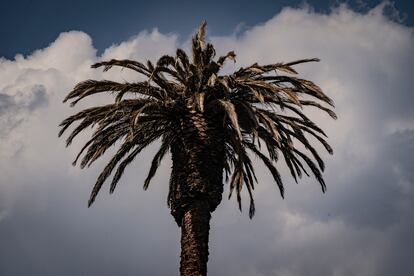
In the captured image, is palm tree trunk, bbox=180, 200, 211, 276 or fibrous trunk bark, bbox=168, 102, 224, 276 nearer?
palm tree trunk, bbox=180, 200, 211, 276

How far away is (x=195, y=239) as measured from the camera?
46.6ft

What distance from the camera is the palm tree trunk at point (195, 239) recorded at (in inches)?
549

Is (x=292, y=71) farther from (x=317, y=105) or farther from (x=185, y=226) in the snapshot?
(x=185, y=226)

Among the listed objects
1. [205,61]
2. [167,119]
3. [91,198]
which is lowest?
[91,198]

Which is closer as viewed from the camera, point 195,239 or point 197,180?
point 195,239

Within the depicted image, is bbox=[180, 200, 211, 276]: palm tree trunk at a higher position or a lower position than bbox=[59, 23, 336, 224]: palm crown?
lower

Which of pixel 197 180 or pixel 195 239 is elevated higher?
pixel 197 180

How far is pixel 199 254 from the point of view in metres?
14.1

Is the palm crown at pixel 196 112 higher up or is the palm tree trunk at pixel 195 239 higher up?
the palm crown at pixel 196 112

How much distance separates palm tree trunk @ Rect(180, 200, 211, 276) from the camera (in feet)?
45.8

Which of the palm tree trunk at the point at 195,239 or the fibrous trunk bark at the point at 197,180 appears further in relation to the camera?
the fibrous trunk bark at the point at 197,180

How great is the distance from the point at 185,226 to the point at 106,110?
3.94 meters

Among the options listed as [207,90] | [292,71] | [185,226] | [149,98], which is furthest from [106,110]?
[292,71]

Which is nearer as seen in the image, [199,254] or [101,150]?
[199,254]
